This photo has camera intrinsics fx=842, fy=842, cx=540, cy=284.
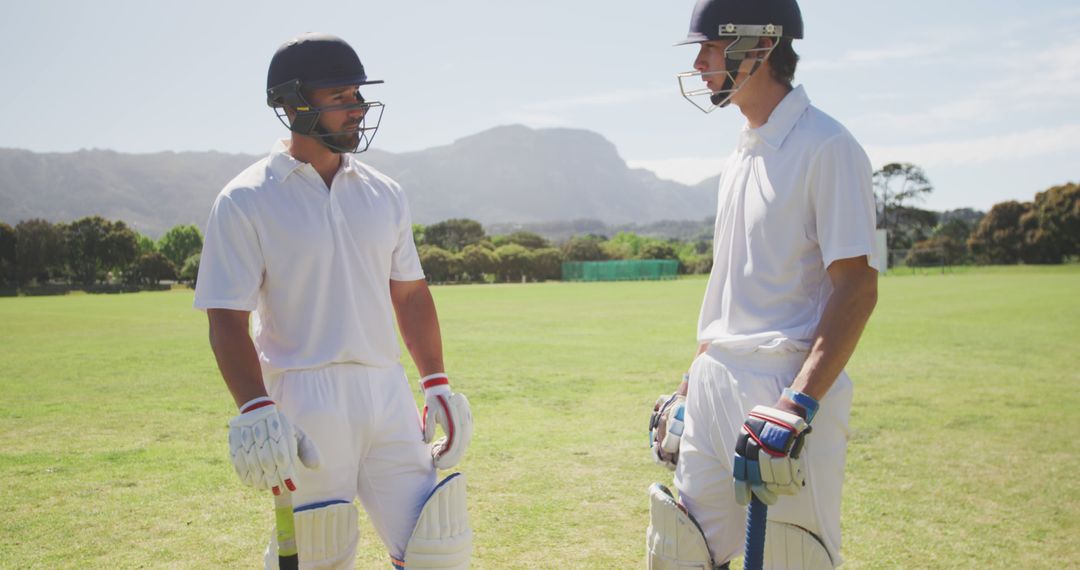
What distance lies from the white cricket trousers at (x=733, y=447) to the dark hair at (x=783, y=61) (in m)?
1.02

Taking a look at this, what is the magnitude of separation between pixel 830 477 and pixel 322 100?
2316 mm

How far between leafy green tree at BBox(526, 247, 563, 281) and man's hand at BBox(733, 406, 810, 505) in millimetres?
71260

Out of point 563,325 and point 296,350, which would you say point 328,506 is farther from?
point 563,325

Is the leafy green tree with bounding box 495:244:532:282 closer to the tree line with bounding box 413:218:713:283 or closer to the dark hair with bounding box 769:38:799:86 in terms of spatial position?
the tree line with bounding box 413:218:713:283

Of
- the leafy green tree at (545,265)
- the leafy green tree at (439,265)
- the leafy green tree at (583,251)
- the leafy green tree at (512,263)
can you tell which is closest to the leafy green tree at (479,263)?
the leafy green tree at (512,263)

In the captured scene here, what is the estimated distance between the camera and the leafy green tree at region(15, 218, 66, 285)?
6194 cm

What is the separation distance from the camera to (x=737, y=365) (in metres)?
2.99

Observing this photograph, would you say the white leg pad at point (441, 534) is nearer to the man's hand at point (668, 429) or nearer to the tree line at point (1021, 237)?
the man's hand at point (668, 429)

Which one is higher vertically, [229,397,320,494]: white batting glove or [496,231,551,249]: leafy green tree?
[496,231,551,249]: leafy green tree

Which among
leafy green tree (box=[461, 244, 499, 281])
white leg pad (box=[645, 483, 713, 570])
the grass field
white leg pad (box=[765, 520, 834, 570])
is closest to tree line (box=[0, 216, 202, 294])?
leafy green tree (box=[461, 244, 499, 281])

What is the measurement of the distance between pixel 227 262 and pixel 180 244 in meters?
101

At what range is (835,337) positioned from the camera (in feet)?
8.73

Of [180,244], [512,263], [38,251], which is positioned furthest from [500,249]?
[180,244]

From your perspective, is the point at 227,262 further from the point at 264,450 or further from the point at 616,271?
the point at 616,271
